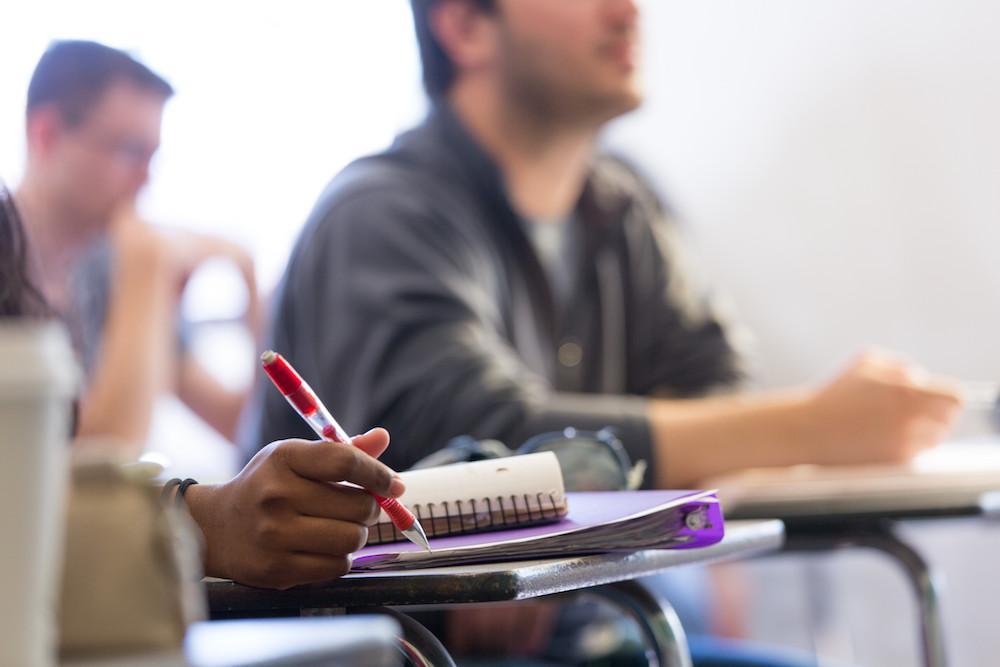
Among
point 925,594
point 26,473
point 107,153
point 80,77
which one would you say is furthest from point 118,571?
point 107,153

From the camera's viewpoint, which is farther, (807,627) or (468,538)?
(807,627)

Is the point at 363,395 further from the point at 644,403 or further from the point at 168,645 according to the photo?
the point at 168,645

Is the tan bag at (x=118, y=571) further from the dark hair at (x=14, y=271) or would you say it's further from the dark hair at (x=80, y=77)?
the dark hair at (x=80, y=77)

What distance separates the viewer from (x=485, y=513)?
74cm

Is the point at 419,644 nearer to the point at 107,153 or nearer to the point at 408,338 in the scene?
the point at 408,338

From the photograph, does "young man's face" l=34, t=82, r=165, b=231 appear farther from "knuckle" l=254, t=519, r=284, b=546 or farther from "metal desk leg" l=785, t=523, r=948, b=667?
"knuckle" l=254, t=519, r=284, b=546

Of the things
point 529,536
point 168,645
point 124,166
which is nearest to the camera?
point 168,645

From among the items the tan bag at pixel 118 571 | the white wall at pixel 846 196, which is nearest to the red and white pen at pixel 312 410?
the tan bag at pixel 118 571

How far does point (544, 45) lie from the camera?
1.83 m

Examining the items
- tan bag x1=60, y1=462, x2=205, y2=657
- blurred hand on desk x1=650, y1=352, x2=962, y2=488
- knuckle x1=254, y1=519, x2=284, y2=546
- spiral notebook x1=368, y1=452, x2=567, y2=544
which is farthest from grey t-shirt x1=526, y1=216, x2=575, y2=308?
tan bag x1=60, y1=462, x2=205, y2=657

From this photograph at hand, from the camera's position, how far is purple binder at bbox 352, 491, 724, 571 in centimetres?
66

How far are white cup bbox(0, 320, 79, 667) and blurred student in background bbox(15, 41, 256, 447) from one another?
1.54 m

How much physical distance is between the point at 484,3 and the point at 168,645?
1.65 meters

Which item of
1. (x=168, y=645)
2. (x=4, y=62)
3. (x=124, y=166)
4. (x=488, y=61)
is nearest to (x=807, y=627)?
(x=488, y=61)
